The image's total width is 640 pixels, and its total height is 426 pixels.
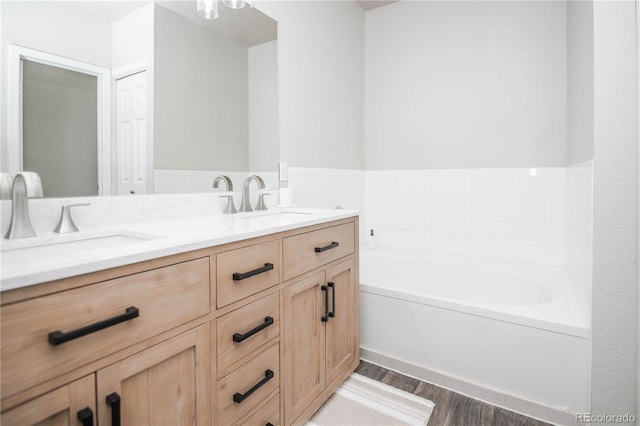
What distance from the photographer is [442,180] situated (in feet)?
9.07

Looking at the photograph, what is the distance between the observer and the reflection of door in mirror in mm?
1077

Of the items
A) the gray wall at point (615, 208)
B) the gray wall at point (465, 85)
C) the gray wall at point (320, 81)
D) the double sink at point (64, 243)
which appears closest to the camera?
the double sink at point (64, 243)

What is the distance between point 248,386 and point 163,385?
0.33 metres

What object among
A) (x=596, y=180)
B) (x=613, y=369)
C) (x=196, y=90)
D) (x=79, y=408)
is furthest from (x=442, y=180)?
(x=79, y=408)

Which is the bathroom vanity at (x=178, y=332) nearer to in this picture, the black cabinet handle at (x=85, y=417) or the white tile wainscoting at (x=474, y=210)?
the black cabinet handle at (x=85, y=417)

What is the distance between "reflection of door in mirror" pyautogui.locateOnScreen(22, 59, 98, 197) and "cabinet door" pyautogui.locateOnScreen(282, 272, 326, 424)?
0.85m

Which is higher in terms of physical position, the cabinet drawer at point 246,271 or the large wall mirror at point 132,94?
the large wall mirror at point 132,94

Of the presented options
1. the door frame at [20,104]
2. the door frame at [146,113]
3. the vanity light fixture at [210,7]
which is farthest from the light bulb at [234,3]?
the door frame at [20,104]

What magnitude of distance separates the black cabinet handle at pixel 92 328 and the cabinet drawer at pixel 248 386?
1.27ft

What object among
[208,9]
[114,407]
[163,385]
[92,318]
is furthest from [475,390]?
[208,9]

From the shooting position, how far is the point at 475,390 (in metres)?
1.70

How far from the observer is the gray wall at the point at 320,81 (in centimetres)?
219

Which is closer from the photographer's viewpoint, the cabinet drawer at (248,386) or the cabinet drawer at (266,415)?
the cabinet drawer at (248,386)

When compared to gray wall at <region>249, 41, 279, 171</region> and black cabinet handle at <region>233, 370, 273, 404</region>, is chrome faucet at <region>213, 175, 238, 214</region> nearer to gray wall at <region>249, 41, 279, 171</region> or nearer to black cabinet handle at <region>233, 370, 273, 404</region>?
gray wall at <region>249, 41, 279, 171</region>
